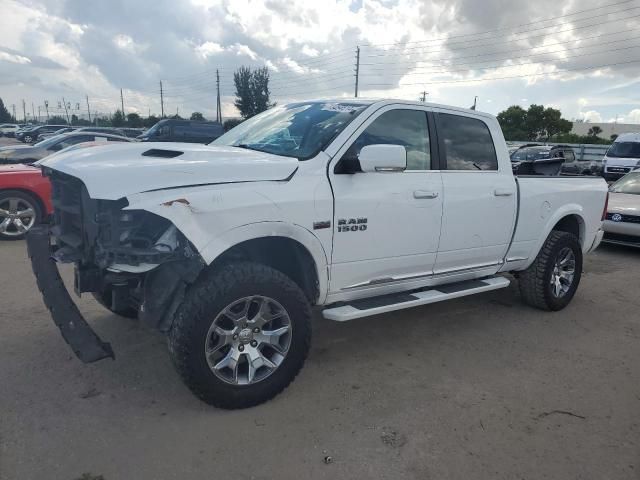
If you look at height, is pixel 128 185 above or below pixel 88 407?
above

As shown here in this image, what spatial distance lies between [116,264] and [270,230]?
936 mm

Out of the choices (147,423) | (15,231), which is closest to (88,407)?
(147,423)

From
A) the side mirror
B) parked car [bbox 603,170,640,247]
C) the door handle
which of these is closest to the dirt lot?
the door handle

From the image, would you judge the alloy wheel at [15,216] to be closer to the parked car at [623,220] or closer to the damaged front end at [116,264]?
the damaged front end at [116,264]

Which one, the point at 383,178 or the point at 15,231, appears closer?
the point at 383,178

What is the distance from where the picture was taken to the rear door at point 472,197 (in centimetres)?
418

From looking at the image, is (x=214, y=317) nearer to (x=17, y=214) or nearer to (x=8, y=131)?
(x=17, y=214)

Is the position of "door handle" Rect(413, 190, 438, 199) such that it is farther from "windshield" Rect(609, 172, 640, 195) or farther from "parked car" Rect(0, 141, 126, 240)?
"windshield" Rect(609, 172, 640, 195)

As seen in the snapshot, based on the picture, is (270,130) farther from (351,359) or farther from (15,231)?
(15,231)

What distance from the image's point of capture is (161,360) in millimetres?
3828

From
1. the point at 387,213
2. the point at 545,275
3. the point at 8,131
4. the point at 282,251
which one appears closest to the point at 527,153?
the point at 545,275

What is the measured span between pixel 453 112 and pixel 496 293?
2590mm

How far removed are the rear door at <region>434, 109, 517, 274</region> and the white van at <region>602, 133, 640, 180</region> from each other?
1731 cm

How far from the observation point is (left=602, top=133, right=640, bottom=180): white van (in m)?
19.0
